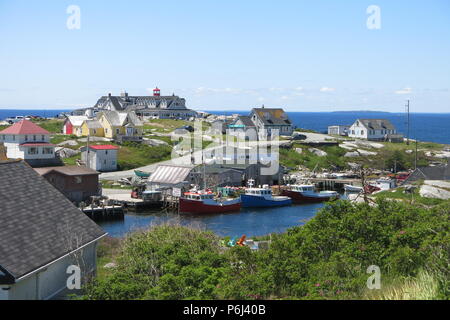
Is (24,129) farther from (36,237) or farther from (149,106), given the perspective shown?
(149,106)

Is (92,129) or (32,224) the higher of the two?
(92,129)

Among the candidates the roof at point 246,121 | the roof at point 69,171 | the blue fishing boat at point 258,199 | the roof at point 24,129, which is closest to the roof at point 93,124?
the roof at point 24,129

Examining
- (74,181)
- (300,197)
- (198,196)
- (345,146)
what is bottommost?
(300,197)

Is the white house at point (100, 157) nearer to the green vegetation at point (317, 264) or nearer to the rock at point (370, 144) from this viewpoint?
the rock at point (370, 144)

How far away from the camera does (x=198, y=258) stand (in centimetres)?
1852

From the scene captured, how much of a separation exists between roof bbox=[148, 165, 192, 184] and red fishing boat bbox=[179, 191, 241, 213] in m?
5.48

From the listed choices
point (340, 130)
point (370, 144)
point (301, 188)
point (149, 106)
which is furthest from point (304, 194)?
point (149, 106)

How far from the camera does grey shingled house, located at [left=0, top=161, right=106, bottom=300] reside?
1609 cm

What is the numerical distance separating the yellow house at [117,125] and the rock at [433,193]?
5359cm

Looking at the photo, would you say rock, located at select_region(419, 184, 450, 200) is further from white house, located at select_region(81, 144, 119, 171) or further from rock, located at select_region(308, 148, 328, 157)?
white house, located at select_region(81, 144, 119, 171)

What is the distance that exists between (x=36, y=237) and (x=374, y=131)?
108 meters

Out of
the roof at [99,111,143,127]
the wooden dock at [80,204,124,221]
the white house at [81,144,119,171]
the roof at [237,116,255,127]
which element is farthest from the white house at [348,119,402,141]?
the wooden dock at [80,204,124,221]

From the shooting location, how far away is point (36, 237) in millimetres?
17766
